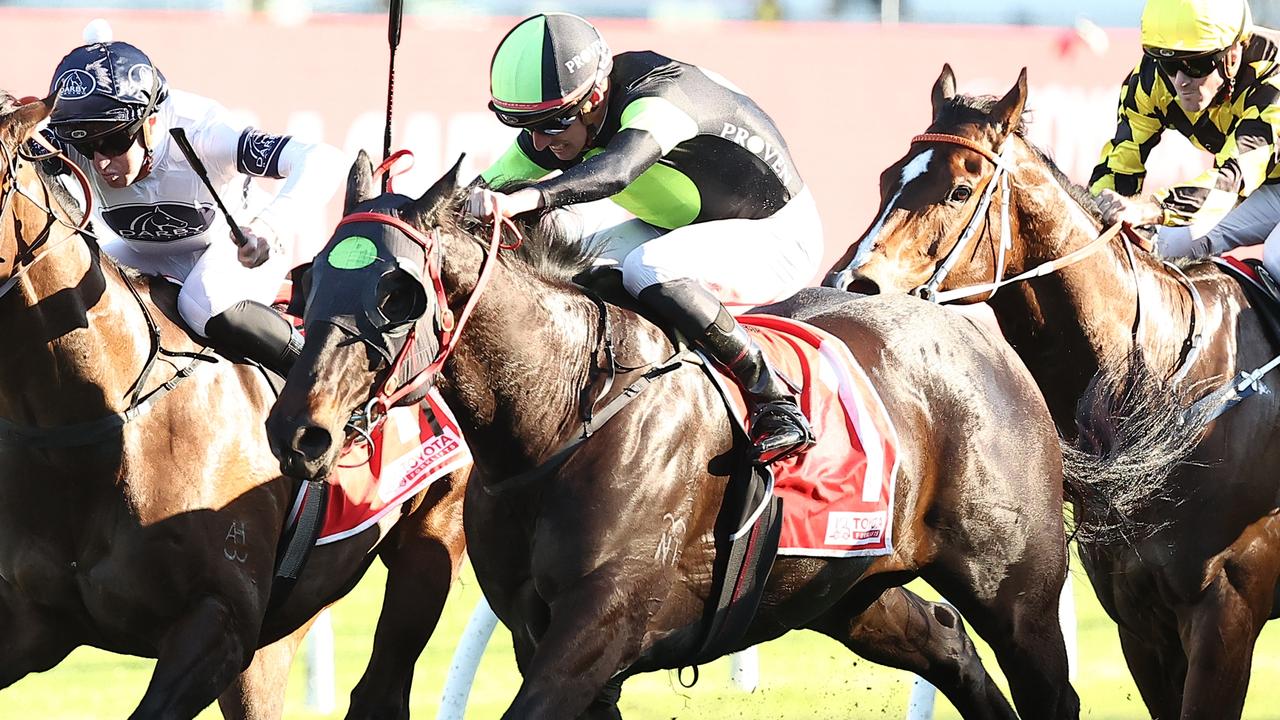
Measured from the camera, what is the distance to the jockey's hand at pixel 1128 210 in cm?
516

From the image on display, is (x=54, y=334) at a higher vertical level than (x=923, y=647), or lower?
higher

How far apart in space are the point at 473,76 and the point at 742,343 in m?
6.28

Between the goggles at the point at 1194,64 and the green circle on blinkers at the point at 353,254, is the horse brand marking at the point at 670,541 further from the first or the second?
the goggles at the point at 1194,64

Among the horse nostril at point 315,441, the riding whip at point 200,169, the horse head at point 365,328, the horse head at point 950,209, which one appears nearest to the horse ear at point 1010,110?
the horse head at point 950,209

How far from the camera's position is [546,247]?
4086mm

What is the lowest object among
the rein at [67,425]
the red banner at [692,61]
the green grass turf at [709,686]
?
the green grass turf at [709,686]

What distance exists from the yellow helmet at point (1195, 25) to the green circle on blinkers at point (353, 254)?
2.85 metres

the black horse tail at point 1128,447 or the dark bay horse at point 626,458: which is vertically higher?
the dark bay horse at point 626,458

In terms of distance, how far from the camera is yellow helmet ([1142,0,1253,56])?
17.1ft

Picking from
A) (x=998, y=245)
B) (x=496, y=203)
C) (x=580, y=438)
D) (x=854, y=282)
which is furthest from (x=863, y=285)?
(x=496, y=203)

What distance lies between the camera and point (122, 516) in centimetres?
425

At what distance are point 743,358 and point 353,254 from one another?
105cm

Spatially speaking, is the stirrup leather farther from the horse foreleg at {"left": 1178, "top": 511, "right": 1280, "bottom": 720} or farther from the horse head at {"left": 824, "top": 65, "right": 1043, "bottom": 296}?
the horse foreleg at {"left": 1178, "top": 511, "right": 1280, "bottom": 720}

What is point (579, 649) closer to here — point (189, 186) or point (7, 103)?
point (189, 186)
